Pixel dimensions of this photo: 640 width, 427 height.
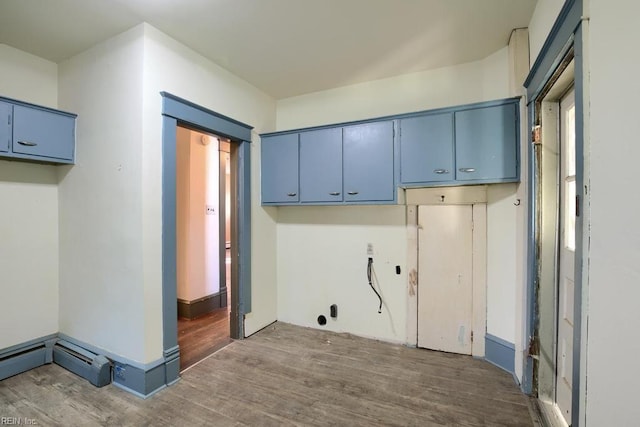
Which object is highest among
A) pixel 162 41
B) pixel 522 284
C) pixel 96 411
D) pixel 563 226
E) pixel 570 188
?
pixel 162 41

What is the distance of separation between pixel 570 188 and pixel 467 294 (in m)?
1.23

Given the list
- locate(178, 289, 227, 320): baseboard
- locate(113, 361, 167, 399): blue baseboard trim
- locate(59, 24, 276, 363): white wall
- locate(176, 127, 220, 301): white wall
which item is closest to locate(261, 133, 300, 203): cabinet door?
locate(59, 24, 276, 363): white wall

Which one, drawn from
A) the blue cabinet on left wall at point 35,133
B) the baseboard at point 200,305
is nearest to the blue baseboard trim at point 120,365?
the baseboard at point 200,305

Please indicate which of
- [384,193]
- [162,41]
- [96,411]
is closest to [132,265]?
[96,411]

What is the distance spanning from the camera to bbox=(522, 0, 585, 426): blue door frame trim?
1.12m

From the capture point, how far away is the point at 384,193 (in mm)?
2557

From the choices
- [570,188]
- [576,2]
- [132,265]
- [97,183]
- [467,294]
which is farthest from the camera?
[467,294]

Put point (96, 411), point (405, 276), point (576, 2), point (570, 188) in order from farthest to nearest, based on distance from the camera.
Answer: point (405, 276) → point (96, 411) → point (570, 188) → point (576, 2)

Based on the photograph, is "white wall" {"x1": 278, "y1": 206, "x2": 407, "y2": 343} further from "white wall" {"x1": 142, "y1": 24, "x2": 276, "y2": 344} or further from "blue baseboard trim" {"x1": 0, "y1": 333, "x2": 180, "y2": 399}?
"blue baseboard trim" {"x1": 0, "y1": 333, "x2": 180, "y2": 399}

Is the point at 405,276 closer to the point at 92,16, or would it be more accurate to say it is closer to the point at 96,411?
the point at 96,411

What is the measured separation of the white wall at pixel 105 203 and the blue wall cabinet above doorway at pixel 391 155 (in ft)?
4.39

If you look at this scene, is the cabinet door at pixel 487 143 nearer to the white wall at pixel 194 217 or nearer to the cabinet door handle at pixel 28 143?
the white wall at pixel 194 217

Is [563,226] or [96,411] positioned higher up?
[563,226]

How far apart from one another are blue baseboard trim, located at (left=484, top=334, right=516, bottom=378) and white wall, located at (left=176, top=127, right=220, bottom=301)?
327 centimetres
